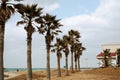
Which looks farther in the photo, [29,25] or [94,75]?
[94,75]

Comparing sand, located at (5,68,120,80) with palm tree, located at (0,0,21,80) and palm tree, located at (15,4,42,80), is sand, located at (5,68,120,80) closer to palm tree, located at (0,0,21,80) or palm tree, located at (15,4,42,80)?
palm tree, located at (15,4,42,80)

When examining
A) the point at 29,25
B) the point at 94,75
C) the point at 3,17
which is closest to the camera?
the point at 3,17

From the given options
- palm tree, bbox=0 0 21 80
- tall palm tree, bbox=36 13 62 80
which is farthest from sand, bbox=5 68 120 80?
palm tree, bbox=0 0 21 80

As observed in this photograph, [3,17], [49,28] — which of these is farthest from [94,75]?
[3,17]

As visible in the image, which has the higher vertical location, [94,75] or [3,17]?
[3,17]

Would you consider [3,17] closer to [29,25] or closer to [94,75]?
→ [29,25]

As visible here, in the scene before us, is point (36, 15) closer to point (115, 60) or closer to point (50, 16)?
point (50, 16)

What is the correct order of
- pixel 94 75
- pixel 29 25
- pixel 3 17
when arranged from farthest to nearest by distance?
1. pixel 94 75
2. pixel 29 25
3. pixel 3 17

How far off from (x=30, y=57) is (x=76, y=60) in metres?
64.2

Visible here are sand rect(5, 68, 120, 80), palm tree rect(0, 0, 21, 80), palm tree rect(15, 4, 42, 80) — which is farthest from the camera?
sand rect(5, 68, 120, 80)

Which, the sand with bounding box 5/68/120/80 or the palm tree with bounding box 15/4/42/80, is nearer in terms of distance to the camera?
the palm tree with bounding box 15/4/42/80

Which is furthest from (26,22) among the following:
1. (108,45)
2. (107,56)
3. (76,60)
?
(108,45)

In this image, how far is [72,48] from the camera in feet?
289

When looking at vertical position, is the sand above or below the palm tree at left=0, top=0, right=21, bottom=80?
below
